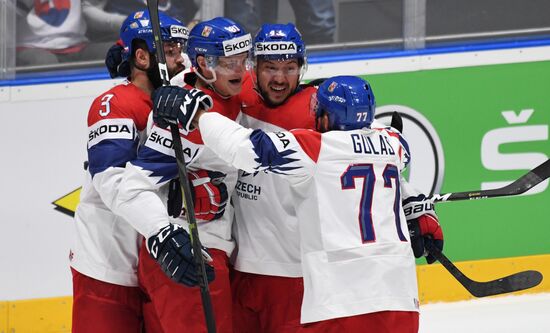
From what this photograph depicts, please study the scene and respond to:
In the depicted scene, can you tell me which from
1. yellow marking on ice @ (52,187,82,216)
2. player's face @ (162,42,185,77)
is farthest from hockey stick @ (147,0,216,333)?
yellow marking on ice @ (52,187,82,216)

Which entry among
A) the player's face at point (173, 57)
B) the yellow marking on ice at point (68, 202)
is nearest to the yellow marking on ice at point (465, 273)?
the yellow marking on ice at point (68, 202)

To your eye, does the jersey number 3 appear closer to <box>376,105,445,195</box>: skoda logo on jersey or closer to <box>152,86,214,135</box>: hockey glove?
<box>152,86,214,135</box>: hockey glove

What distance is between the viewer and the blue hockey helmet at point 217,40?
2.91 meters

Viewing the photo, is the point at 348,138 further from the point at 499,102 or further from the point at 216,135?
the point at 499,102

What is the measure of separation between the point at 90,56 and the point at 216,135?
7.69 ft

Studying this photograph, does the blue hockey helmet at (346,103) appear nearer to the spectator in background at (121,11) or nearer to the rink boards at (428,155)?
the rink boards at (428,155)

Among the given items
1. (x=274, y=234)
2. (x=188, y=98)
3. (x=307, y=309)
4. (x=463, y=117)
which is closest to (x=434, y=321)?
(x=463, y=117)

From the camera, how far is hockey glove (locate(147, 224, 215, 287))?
8.91 ft

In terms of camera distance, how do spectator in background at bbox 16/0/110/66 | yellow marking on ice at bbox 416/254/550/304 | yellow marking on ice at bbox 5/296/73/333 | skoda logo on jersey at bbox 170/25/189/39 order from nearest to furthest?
skoda logo on jersey at bbox 170/25/189/39
yellow marking on ice at bbox 416/254/550/304
yellow marking on ice at bbox 5/296/73/333
spectator in background at bbox 16/0/110/66

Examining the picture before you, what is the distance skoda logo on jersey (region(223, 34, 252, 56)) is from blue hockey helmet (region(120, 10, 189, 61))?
0.25m

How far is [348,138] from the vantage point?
268cm

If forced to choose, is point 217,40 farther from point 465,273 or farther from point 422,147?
point 465,273

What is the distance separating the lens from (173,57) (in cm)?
320

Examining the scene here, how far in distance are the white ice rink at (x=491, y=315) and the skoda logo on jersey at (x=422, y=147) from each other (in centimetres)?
51
